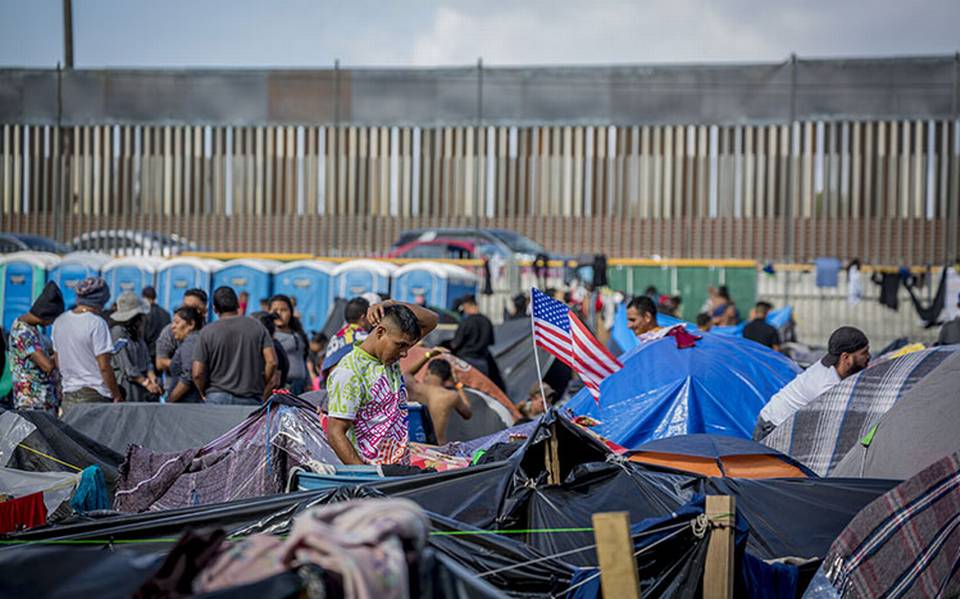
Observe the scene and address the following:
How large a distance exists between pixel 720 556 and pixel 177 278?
17.0 meters

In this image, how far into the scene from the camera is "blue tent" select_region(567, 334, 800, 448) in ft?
29.7

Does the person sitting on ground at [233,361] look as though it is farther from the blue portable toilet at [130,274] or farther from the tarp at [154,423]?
the blue portable toilet at [130,274]

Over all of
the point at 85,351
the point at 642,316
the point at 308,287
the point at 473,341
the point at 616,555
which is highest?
the point at 308,287

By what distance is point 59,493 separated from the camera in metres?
5.67

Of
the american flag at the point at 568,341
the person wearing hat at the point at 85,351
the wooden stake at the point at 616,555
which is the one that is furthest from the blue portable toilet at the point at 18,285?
the wooden stake at the point at 616,555

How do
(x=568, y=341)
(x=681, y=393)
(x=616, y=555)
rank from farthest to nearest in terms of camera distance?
(x=681, y=393) → (x=568, y=341) → (x=616, y=555)

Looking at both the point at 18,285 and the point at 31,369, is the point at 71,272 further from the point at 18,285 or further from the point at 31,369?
the point at 31,369

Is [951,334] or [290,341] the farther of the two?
[951,334]

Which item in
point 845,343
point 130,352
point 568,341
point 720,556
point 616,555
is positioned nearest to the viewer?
point 616,555

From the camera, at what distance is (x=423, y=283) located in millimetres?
19812

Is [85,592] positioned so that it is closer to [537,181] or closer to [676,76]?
[676,76]

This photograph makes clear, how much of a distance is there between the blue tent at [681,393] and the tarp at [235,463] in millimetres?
3365

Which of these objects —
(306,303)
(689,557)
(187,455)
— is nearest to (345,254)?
(306,303)

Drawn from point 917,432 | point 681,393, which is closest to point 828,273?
point 681,393
